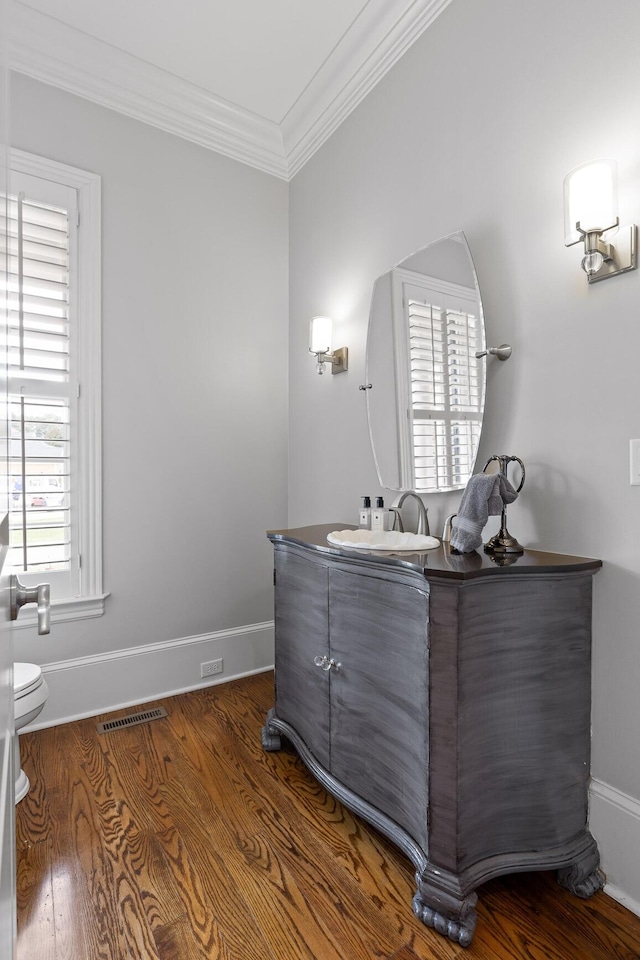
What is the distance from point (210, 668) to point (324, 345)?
5.93 feet

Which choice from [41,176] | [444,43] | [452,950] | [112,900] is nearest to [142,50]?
[41,176]

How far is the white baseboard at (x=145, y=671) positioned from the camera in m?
2.33

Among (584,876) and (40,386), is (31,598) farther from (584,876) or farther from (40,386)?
(40,386)

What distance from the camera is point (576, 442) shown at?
148 cm

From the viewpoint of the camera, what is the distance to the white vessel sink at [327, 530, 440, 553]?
62.5 inches

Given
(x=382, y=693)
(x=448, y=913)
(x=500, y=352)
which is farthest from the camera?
(x=500, y=352)

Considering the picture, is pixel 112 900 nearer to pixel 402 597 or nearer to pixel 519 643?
pixel 402 597

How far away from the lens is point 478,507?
1.43 metres

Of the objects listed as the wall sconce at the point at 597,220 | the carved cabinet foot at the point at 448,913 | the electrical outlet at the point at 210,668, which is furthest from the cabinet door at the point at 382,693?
the electrical outlet at the point at 210,668

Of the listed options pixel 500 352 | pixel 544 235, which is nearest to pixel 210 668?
pixel 500 352

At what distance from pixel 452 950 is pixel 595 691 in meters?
0.73

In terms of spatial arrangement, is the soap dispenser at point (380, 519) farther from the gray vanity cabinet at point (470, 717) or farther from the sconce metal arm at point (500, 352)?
the sconce metal arm at point (500, 352)

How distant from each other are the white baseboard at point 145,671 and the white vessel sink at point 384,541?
125 centimetres

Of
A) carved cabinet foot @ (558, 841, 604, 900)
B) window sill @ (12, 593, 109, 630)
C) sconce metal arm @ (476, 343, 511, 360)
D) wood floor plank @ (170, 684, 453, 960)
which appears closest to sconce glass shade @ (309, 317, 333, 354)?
sconce metal arm @ (476, 343, 511, 360)
